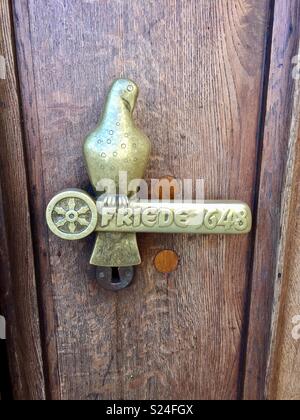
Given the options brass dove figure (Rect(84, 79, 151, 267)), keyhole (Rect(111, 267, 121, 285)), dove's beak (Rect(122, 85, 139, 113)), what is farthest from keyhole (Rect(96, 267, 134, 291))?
dove's beak (Rect(122, 85, 139, 113))

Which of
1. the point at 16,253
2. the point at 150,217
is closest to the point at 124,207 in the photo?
the point at 150,217

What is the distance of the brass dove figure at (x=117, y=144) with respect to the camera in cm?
47

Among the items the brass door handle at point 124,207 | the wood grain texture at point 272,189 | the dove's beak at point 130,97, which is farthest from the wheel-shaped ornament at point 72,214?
the wood grain texture at point 272,189

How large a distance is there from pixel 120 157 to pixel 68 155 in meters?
0.09

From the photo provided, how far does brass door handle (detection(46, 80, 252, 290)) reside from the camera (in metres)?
0.47

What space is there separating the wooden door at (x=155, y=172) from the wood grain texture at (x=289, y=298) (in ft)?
0.04

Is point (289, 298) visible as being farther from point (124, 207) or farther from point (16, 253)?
point (16, 253)

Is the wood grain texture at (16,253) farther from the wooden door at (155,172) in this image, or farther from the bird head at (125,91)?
the bird head at (125,91)

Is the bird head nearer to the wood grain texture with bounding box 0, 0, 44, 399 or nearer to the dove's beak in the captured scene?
the dove's beak

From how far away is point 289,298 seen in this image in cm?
56

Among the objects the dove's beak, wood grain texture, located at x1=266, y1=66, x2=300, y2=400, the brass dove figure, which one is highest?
the dove's beak

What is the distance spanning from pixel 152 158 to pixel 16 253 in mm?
217
